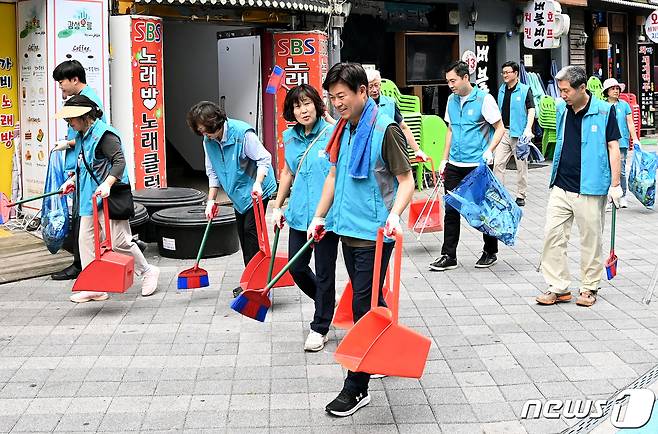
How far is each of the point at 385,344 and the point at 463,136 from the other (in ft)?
13.4

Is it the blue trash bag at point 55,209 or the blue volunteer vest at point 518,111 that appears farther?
the blue volunteer vest at point 518,111

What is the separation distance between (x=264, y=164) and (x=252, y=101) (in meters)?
6.16

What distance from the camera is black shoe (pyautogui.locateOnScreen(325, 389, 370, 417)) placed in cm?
476

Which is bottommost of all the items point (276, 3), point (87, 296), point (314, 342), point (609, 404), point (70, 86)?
point (609, 404)

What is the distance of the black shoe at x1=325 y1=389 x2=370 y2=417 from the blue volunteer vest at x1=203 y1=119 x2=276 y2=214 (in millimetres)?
2553

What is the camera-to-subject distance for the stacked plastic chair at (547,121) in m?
17.9

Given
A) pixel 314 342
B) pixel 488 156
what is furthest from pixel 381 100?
pixel 314 342

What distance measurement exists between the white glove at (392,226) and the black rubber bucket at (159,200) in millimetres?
5158

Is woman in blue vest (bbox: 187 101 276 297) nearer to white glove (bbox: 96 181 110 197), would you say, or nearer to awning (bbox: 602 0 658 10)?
white glove (bbox: 96 181 110 197)

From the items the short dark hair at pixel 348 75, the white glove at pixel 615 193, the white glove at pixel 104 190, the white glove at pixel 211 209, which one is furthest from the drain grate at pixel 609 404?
the white glove at pixel 104 190

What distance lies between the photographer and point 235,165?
23.0 feet

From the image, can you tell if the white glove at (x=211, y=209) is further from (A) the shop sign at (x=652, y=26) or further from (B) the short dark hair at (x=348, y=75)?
(A) the shop sign at (x=652, y=26)

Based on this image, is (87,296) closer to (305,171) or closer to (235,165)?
(235,165)

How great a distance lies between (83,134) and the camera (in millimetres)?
7098
